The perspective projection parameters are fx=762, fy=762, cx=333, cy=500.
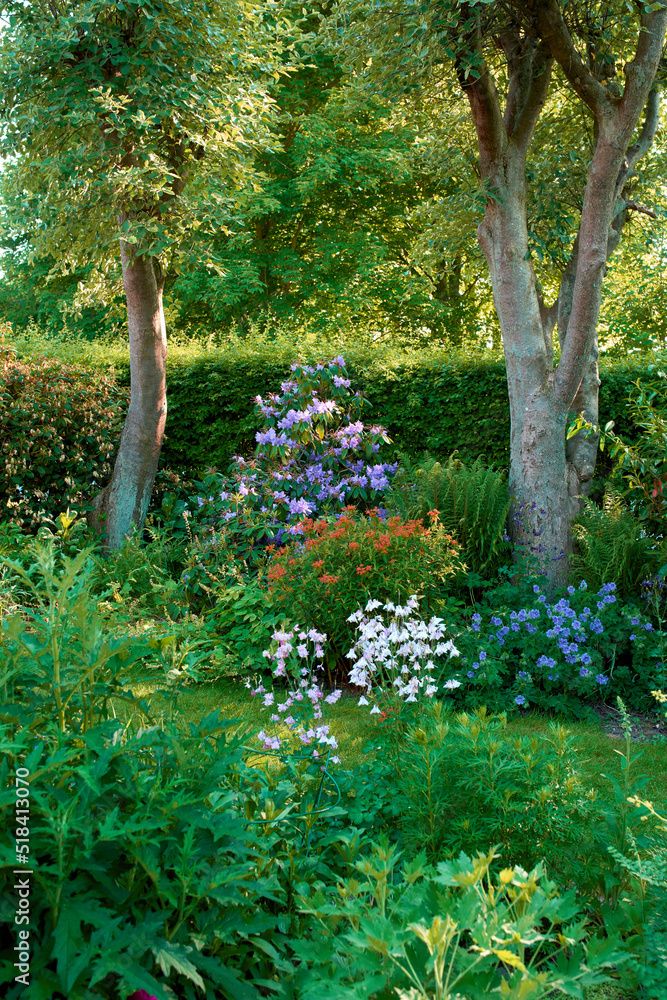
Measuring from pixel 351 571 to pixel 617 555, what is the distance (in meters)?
2.04

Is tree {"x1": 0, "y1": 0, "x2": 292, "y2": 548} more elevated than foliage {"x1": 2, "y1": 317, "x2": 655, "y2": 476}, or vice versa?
tree {"x1": 0, "y1": 0, "x2": 292, "y2": 548}

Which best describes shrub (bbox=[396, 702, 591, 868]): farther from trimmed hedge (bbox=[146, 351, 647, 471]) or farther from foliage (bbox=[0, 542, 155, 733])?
trimmed hedge (bbox=[146, 351, 647, 471])

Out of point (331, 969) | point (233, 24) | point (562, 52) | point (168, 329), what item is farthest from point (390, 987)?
point (168, 329)

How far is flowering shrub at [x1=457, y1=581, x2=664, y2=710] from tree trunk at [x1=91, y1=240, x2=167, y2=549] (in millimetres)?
4523

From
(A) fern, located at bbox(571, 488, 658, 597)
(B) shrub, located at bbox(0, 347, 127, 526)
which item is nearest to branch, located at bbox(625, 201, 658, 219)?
(A) fern, located at bbox(571, 488, 658, 597)

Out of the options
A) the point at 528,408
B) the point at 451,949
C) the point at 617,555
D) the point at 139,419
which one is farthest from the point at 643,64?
the point at 451,949

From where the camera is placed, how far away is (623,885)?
7.27ft

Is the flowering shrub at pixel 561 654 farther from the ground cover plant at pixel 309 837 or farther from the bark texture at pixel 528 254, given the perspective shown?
the bark texture at pixel 528 254

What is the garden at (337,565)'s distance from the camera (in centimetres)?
162

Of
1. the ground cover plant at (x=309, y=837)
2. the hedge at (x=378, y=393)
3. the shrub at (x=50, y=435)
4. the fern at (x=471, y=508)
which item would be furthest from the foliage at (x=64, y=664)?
the shrub at (x=50, y=435)

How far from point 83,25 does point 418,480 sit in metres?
5.38

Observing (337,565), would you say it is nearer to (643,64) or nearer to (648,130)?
(643,64)

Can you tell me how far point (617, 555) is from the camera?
567 centimetres

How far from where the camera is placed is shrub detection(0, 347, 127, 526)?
8055 millimetres
